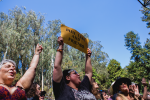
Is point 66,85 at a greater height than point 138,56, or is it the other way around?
point 138,56

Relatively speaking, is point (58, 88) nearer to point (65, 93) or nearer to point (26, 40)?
point (65, 93)

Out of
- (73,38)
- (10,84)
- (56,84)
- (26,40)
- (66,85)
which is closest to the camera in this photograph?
(10,84)

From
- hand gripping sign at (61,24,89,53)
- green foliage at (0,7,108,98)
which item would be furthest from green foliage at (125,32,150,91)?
hand gripping sign at (61,24,89,53)

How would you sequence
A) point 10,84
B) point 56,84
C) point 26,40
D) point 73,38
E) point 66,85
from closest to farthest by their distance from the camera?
point 10,84, point 56,84, point 66,85, point 73,38, point 26,40

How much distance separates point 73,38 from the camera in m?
3.00

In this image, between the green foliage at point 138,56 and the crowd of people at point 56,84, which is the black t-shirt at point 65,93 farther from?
the green foliage at point 138,56

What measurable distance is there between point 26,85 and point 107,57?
33.9 m

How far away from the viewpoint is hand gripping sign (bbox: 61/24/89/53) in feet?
9.13

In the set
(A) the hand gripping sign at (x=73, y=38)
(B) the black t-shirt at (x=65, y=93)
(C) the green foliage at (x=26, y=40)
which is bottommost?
(B) the black t-shirt at (x=65, y=93)

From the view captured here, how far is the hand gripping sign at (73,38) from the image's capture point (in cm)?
278

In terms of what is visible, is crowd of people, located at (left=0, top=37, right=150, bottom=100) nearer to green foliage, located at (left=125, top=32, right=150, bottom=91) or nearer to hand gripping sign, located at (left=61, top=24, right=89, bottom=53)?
hand gripping sign, located at (left=61, top=24, right=89, bottom=53)

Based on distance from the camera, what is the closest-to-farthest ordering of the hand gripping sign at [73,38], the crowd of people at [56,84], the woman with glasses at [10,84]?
the woman with glasses at [10,84], the crowd of people at [56,84], the hand gripping sign at [73,38]

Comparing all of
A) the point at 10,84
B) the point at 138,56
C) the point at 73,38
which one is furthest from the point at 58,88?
the point at 138,56

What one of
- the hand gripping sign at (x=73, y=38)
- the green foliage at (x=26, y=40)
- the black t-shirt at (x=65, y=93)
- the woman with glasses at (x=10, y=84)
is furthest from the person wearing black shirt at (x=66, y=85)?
the green foliage at (x=26, y=40)
